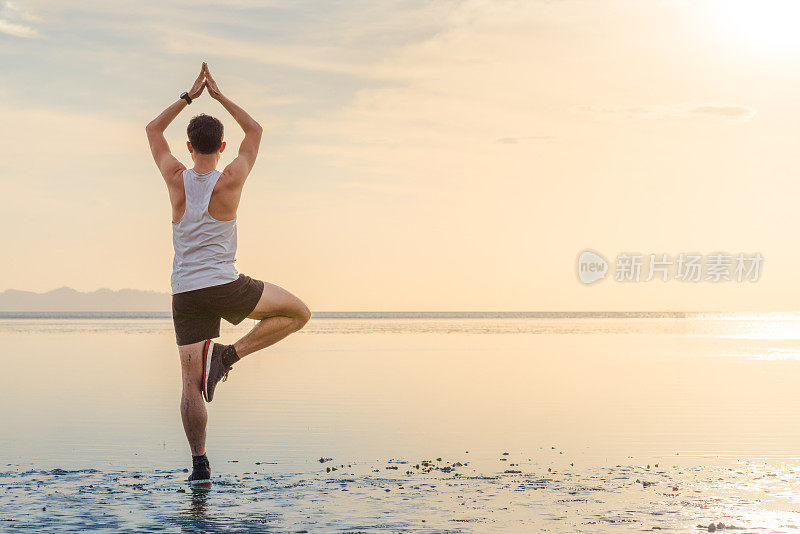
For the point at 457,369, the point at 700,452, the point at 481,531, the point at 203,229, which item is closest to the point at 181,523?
the point at 481,531

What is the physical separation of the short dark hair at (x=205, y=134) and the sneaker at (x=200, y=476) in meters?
2.63

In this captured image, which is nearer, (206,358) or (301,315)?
(206,358)

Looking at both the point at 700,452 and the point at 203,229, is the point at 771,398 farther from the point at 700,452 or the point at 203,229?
the point at 203,229

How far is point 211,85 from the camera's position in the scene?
8750mm

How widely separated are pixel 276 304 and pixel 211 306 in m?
0.59

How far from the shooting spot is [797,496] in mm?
8117

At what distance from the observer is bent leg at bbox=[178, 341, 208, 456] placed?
8.95 meters

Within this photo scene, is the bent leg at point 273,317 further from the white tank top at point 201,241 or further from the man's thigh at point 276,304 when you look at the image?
the white tank top at point 201,241

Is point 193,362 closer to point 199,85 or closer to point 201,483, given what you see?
point 201,483

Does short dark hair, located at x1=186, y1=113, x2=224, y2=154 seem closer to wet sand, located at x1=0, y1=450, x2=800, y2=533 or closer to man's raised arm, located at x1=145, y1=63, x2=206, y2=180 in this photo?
man's raised arm, located at x1=145, y1=63, x2=206, y2=180

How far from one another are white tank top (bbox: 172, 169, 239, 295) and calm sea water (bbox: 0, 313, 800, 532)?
1.73 m

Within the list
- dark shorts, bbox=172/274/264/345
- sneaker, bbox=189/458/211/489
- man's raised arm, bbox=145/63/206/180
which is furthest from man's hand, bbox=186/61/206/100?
sneaker, bbox=189/458/211/489

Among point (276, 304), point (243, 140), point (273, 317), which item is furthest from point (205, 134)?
point (273, 317)

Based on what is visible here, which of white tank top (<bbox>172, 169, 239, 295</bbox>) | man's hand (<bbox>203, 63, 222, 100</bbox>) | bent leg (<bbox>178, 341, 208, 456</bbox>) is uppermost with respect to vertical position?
man's hand (<bbox>203, 63, 222, 100</bbox>)
